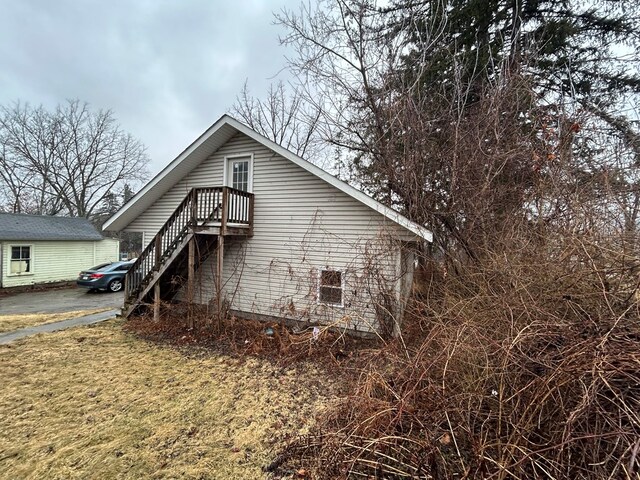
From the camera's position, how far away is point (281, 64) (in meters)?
10.1

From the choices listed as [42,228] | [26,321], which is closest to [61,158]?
[42,228]

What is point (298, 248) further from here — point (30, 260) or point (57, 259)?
point (57, 259)

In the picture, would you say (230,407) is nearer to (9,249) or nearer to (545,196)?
(545,196)

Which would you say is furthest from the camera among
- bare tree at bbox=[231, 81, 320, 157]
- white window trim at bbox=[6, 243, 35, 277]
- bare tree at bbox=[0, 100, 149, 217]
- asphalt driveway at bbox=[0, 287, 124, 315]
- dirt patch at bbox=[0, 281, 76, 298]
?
bare tree at bbox=[0, 100, 149, 217]

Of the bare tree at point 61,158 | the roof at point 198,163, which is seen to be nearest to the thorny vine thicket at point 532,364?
the roof at point 198,163

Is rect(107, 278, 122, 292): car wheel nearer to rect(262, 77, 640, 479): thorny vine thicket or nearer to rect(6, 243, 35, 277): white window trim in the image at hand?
rect(6, 243, 35, 277): white window trim

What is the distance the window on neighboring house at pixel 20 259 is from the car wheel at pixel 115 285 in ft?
18.8

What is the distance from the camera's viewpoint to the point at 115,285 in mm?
16297

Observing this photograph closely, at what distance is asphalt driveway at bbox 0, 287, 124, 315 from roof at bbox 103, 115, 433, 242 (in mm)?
4746

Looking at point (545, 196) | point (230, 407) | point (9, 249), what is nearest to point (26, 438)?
point (230, 407)

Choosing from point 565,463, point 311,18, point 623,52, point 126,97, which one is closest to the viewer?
point 565,463

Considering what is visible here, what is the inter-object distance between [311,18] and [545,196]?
9094 mm

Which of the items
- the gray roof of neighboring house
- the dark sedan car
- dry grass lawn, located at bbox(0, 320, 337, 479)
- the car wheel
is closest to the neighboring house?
the gray roof of neighboring house

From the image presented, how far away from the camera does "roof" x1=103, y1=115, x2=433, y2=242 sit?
278 inches
